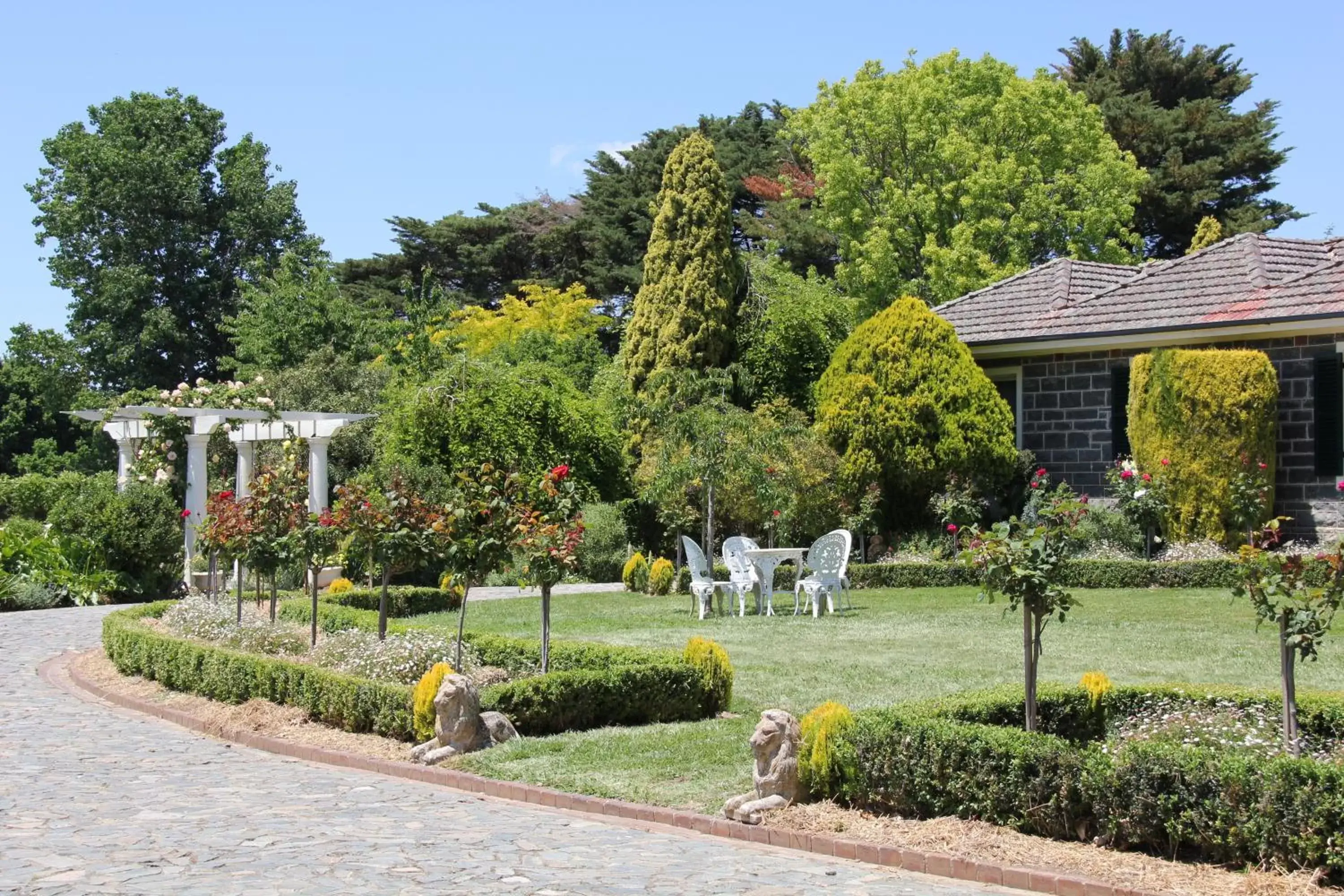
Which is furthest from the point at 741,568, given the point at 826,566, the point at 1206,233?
the point at 1206,233

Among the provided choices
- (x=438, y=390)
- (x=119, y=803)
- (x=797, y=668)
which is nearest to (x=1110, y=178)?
(x=438, y=390)

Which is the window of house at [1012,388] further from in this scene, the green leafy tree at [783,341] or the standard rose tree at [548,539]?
the standard rose tree at [548,539]

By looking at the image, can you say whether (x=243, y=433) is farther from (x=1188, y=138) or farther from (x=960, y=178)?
(x=1188, y=138)

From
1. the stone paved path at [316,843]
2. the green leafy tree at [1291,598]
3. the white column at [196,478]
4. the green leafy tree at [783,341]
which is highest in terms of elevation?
the green leafy tree at [783,341]

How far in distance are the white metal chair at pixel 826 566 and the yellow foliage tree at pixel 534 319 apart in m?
21.0

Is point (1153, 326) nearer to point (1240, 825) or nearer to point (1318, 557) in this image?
point (1318, 557)

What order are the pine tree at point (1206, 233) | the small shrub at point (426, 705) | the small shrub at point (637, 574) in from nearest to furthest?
1. the small shrub at point (426, 705)
2. the small shrub at point (637, 574)
3. the pine tree at point (1206, 233)

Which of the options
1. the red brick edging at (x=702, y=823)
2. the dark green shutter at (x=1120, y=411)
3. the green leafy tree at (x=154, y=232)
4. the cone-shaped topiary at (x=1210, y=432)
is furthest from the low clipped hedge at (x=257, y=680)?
the green leafy tree at (x=154, y=232)

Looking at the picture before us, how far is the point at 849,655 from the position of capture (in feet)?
44.4

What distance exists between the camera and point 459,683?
9.77m

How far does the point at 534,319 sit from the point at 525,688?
29172mm

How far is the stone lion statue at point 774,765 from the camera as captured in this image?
787cm

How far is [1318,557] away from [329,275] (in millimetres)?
40167

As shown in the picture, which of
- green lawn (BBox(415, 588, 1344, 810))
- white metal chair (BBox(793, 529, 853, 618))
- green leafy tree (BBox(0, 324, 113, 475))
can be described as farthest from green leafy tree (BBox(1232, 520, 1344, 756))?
green leafy tree (BBox(0, 324, 113, 475))
